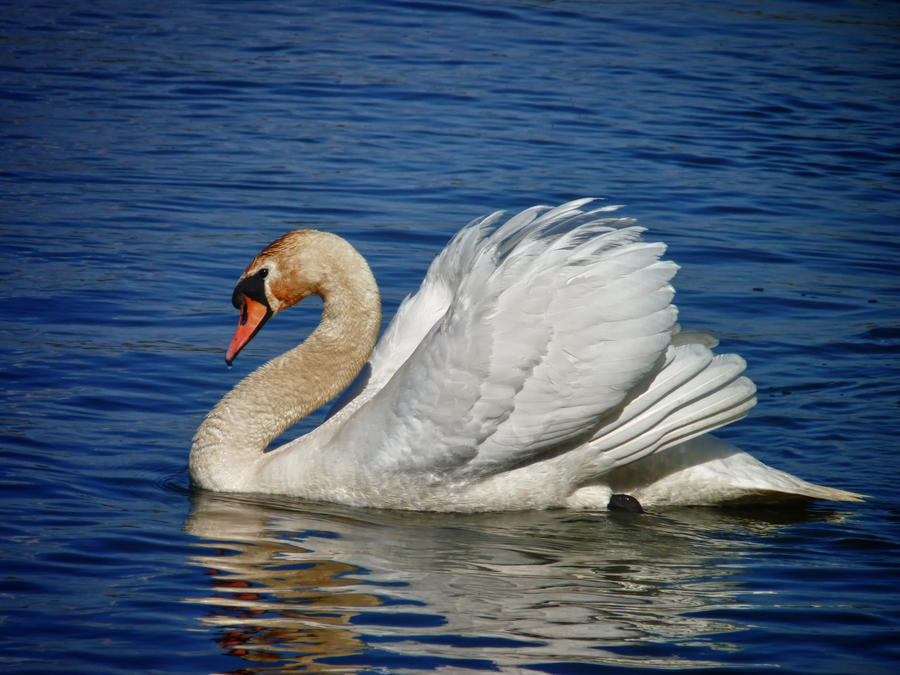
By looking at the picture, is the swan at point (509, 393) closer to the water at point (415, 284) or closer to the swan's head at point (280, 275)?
the swan's head at point (280, 275)

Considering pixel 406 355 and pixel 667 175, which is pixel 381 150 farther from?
pixel 406 355

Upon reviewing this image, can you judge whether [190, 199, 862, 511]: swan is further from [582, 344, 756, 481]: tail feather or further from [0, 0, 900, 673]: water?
[0, 0, 900, 673]: water

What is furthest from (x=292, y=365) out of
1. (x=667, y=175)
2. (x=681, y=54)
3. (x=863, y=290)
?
(x=681, y=54)

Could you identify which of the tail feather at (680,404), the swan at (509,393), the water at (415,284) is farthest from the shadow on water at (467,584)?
the tail feather at (680,404)

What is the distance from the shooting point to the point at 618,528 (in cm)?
617

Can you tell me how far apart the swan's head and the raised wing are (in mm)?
874

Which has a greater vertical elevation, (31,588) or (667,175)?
(667,175)

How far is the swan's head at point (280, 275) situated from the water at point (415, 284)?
865 mm

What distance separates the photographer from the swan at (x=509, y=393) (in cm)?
593

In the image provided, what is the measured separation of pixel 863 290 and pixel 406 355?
4541 mm

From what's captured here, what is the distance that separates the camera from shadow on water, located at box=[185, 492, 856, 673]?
4664 mm

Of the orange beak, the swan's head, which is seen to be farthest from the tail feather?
the orange beak

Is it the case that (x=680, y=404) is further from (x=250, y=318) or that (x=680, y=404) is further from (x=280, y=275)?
(x=250, y=318)

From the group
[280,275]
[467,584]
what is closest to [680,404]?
[467,584]
